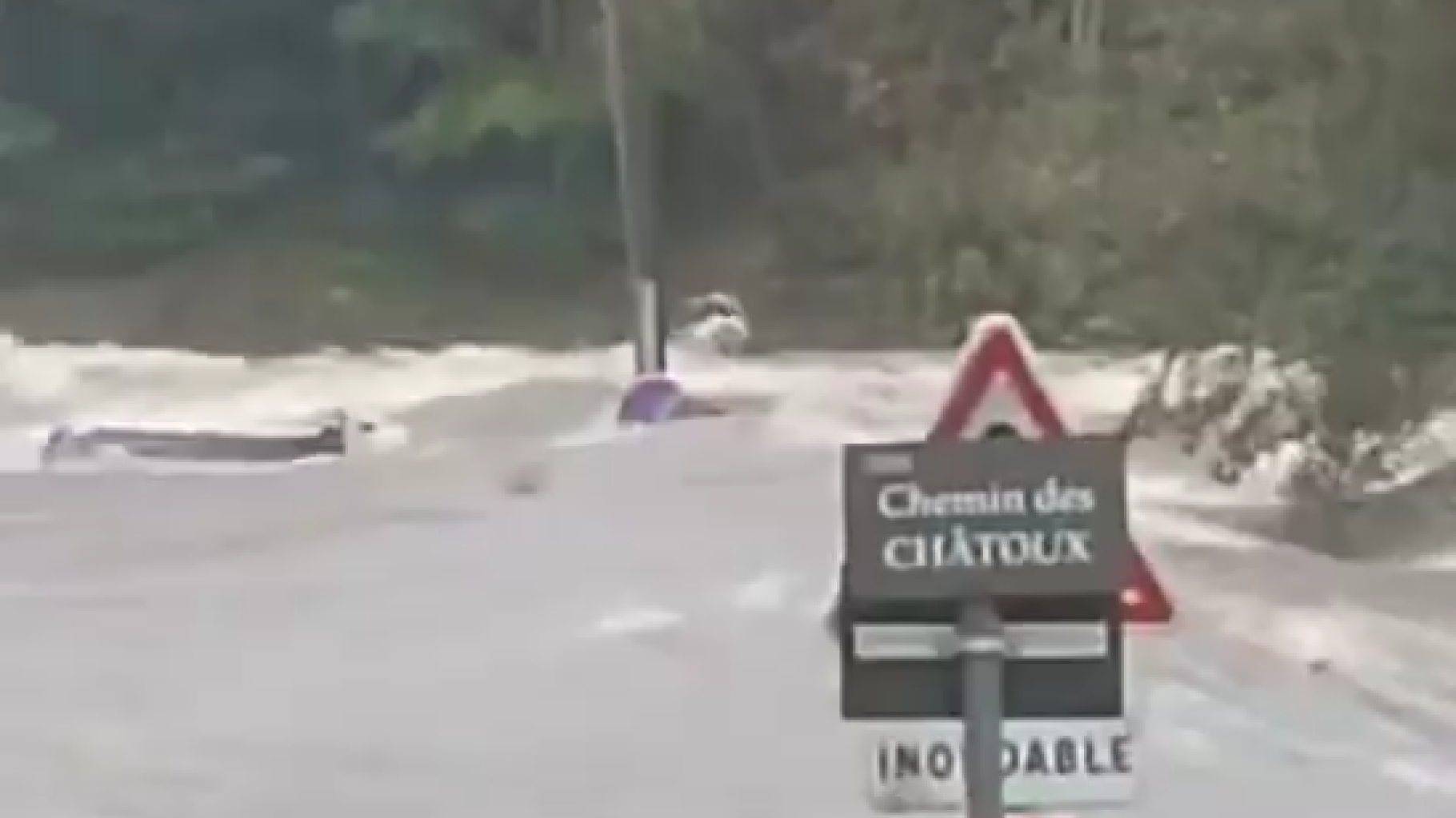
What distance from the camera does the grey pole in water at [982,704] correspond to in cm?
202

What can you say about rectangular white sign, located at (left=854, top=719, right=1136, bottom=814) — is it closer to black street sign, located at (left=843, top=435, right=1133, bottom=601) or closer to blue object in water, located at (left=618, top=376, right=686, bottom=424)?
black street sign, located at (left=843, top=435, right=1133, bottom=601)

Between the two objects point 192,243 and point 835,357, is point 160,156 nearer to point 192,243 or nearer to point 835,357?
point 192,243

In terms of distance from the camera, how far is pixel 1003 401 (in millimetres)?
2275

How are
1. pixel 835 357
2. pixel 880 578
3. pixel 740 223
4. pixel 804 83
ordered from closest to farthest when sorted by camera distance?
pixel 880 578 → pixel 835 357 → pixel 804 83 → pixel 740 223

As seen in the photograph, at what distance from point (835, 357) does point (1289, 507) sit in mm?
7581

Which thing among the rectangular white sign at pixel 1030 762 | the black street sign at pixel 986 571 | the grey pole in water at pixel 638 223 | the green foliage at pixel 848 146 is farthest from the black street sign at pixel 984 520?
the grey pole in water at pixel 638 223

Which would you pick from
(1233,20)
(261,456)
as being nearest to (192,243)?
(261,456)

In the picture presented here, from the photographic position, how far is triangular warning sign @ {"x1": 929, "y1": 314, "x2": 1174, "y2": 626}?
7.42ft

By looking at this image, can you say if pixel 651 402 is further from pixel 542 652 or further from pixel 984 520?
pixel 984 520

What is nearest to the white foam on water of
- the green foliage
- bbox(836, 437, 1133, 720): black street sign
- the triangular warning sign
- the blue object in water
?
the green foliage

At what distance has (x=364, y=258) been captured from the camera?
2167 centimetres

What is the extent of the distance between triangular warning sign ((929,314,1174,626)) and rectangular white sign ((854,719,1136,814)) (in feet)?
0.45

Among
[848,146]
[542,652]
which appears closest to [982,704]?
[542,652]

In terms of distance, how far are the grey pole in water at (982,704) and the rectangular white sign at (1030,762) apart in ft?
0.18
